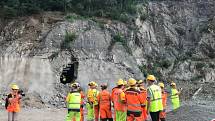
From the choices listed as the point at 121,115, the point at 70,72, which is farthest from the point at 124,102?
the point at 70,72

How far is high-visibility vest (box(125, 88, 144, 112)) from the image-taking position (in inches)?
518

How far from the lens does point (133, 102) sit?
13.2 meters

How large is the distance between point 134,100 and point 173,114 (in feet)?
18.8

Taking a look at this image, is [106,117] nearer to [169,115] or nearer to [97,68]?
[169,115]

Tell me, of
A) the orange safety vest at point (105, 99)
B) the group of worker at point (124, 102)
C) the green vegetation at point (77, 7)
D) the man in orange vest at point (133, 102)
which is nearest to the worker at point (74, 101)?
the group of worker at point (124, 102)

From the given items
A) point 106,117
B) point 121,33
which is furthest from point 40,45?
point 106,117

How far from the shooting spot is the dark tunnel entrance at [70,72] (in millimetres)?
32094

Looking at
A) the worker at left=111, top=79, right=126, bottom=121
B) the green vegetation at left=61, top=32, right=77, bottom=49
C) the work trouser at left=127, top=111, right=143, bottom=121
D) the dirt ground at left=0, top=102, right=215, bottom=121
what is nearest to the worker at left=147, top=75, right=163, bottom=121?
the worker at left=111, top=79, right=126, bottom=121

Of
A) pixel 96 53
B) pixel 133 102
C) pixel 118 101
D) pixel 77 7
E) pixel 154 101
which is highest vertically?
pixel 77 7

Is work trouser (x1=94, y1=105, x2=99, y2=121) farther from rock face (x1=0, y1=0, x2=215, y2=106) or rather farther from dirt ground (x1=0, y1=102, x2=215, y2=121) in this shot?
rock face (x1=0, y1=0, x2=215, y2=106)

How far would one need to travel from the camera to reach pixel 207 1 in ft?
161

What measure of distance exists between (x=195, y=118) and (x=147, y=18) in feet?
90.4

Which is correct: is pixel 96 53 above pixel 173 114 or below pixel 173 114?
above

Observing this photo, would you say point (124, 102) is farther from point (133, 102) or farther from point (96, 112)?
point (96, 112)
